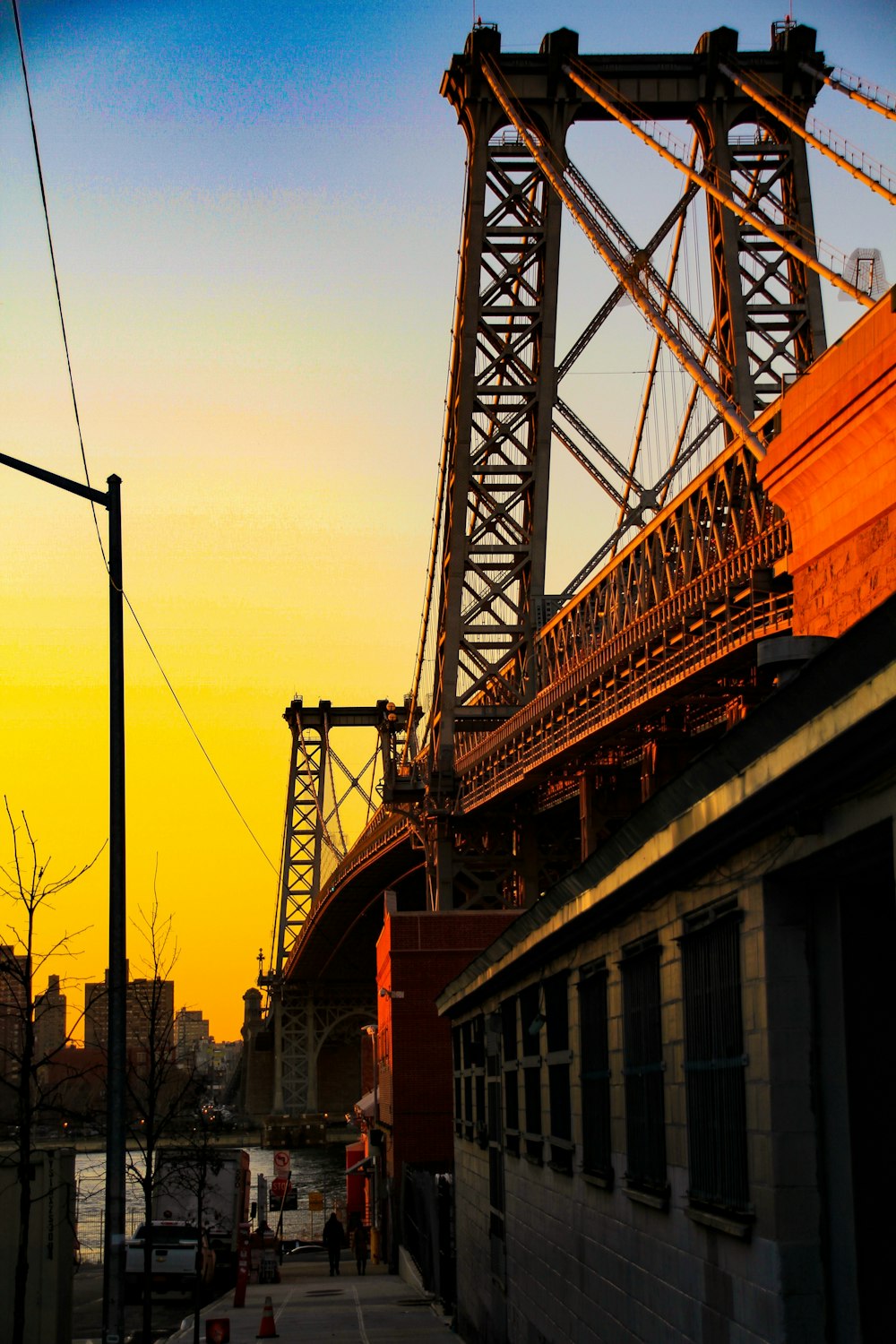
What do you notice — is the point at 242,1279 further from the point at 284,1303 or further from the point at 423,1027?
the point at 423,1027

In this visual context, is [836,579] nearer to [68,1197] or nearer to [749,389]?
[68,1197]

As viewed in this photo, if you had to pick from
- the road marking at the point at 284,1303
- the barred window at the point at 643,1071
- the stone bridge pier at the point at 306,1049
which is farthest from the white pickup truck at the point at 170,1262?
the stone bridge pier at the point at 306,1049

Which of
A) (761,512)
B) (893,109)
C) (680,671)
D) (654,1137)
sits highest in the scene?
(893,109)

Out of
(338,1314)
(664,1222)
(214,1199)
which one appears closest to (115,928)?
(664,1222)

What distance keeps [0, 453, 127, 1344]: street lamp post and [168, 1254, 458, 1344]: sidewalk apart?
10409 millimetres

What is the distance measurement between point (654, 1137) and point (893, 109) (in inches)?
961

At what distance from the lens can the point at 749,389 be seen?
45375 mm

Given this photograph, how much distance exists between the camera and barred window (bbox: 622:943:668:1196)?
11352 millimetres

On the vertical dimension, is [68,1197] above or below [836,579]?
below

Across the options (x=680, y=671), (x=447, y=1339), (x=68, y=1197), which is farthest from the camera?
(x=680, y=671)

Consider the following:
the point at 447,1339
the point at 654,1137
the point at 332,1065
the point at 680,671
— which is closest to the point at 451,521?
the point at 680,671

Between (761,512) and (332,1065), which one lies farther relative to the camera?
(332,1065)

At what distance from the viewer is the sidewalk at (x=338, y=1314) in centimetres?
2462

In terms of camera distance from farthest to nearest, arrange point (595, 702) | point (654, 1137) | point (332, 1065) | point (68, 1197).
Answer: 1. point (332, 1065)
2. point (595, 702)
3. point (68, 1197)
4. point (654, 1137)
